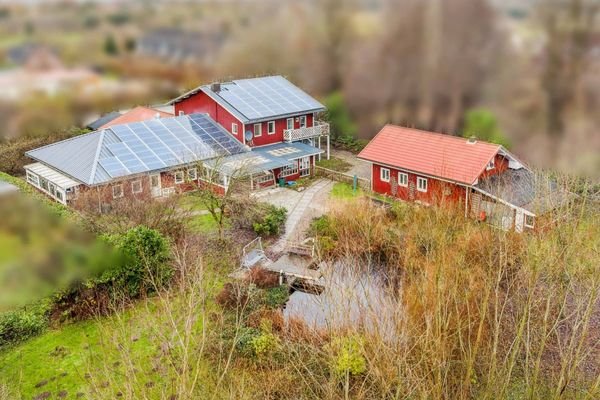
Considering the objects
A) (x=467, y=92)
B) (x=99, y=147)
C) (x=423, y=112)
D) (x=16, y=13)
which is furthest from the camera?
(x=99, y=147)

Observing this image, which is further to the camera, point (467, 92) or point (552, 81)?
point (467, 92)

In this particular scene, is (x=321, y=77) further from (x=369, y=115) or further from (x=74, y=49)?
(x=74, y=49)

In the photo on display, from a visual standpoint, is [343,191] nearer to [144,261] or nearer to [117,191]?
[117,191]

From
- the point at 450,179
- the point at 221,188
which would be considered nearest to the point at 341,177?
→ the point at 221,188

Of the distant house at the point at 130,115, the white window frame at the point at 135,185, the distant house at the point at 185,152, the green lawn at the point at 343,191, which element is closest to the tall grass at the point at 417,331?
the distant house at the point at 130,115

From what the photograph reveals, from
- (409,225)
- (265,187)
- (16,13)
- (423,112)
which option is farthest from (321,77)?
(265,187)

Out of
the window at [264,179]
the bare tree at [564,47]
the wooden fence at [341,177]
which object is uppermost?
the bare tree at [564,47]

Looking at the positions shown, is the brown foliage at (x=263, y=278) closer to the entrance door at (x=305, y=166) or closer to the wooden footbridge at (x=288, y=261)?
the wooden footbridge at (x=288, y=261)
